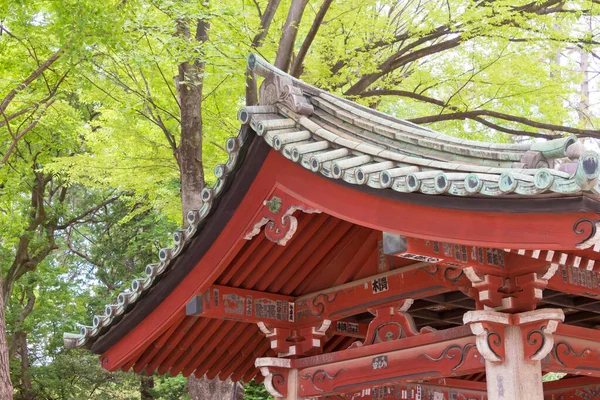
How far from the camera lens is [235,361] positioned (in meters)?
6.86

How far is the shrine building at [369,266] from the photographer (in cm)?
379

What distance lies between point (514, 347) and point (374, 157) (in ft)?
4.94

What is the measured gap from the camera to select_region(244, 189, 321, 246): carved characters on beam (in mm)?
5012

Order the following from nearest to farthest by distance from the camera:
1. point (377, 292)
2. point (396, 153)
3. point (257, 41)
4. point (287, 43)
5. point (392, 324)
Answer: point (396, 153), point (392, 324), point (377, 292), point (287, 43), point (257, 41)

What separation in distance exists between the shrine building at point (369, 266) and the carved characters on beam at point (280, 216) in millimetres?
11

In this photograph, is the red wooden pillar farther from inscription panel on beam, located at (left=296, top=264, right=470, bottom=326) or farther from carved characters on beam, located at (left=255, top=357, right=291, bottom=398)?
carved characters on beam, located at (left=255, top=357, right=291, bottom=398)

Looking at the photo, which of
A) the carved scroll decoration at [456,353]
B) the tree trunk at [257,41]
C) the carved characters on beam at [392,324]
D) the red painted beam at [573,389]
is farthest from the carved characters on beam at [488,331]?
the tree trunk at [257,41]

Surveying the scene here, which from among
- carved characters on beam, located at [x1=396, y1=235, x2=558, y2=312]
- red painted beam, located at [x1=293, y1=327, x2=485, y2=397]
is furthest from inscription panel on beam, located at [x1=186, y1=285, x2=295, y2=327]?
carved characters on beam, located at [x1=396, y1=235, x2=558, y2=312]

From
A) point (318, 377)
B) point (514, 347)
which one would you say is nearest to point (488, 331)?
point (514, 347)

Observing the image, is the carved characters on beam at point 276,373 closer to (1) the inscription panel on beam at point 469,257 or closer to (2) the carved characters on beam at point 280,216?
(2) the carved characters on beam at point 280,216

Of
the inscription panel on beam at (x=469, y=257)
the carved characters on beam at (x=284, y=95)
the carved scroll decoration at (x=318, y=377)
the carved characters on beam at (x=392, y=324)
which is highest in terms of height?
the carved characters on beam at (x=284, y=95)

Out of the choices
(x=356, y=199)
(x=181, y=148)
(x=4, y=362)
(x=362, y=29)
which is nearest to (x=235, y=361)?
(x=4, y=362)

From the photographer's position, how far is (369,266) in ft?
19.2

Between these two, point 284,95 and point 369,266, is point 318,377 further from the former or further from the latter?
point 284,95
